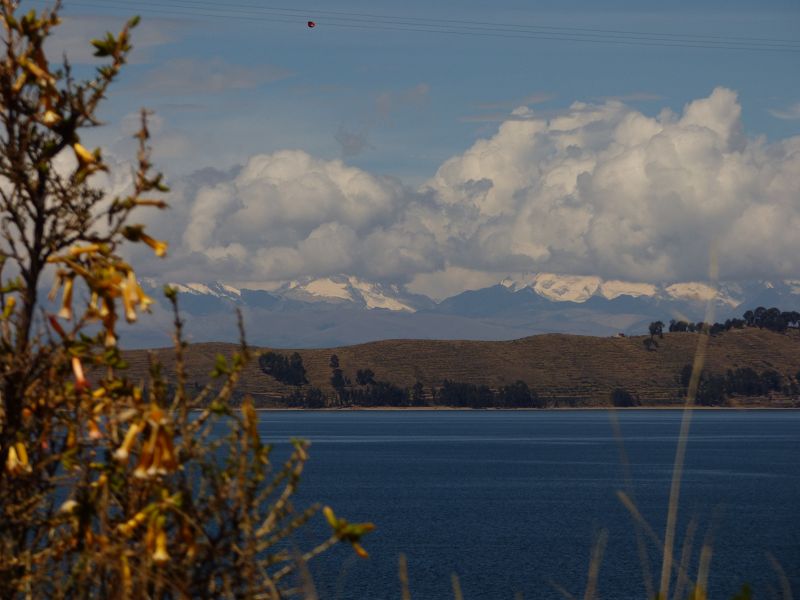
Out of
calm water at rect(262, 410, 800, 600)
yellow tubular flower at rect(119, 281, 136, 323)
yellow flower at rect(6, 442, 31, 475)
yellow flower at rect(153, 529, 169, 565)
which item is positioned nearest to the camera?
yellow flower at rect(153, 529, 169, 565)

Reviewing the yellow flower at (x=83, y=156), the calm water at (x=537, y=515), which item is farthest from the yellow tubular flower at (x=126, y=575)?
the calm water at (x=537, y=515)

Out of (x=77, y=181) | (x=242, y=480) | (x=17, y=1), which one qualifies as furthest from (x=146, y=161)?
(x=242, y=480)

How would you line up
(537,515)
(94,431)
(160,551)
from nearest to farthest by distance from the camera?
1. (160,551)
2. (94,431)
3. (537,515)

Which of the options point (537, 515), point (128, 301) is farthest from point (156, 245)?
point (537, 515)

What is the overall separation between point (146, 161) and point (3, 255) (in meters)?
1.12

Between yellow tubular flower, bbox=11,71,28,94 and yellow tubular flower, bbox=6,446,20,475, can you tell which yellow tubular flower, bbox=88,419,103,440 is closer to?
yellow tubular flower, bbox=6,446,20,475

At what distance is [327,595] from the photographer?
5119 centimetres

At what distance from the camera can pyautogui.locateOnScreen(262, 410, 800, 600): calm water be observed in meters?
59.8

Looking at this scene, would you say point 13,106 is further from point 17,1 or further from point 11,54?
point 17,1

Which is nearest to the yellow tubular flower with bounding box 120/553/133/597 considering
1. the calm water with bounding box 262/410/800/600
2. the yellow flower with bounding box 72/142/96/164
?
the yellow flower with bounding box 72/142/96/164

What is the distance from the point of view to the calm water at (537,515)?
196 feet

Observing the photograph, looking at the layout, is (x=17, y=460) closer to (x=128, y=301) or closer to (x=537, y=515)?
(x=128, y=301)

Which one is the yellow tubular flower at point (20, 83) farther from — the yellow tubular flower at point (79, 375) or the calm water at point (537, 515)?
the calm water at point (537, 515)

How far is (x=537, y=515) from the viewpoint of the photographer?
89312mm
